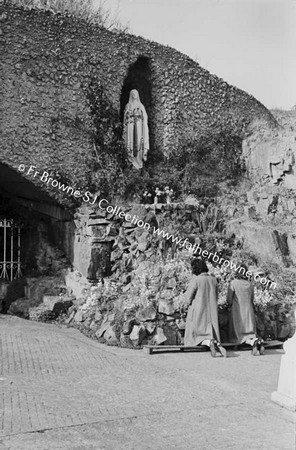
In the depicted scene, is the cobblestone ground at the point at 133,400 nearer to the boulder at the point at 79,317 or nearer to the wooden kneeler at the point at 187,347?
the wooden kneeler at the point at 187,347

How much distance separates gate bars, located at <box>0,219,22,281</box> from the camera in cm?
1327

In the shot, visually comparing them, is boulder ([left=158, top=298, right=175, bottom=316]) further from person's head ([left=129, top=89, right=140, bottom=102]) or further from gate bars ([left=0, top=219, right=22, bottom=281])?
person's head ([left=129, top=89, right=140, bottom=102])

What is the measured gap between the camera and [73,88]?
39.2 feet

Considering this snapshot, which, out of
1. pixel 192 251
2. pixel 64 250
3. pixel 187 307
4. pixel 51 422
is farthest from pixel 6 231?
pixel 51 422

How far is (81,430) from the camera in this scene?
4367 millimetres

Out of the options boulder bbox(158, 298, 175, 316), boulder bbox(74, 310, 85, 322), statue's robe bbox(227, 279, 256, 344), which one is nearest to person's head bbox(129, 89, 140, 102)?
boulder bbox(74, 310, 85, 322)

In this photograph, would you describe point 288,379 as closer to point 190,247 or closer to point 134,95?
point 190,247

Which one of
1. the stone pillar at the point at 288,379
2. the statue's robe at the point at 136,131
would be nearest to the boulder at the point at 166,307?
the stone pillar at the point at 288,379

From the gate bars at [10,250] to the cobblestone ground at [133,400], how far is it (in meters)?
5.56

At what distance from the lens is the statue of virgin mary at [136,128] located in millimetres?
13154

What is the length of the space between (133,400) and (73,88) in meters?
8.26

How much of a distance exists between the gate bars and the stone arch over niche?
3.76 meters

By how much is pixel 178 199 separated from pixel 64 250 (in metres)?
2.81

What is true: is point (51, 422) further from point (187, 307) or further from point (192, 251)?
point (192, 251)
